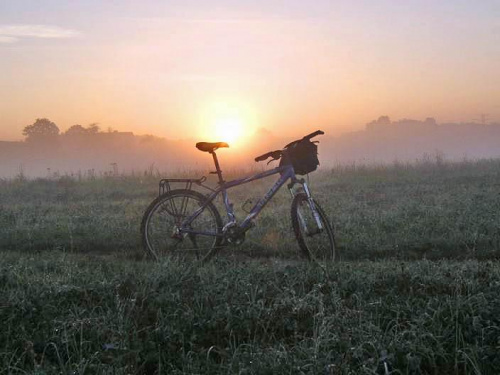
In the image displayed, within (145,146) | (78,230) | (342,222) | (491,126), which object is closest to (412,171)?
(342,222)

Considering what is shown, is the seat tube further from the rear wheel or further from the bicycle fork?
the rear wheel

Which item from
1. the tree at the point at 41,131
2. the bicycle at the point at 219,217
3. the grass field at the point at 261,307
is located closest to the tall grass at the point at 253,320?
the grass field at the point at 261,307

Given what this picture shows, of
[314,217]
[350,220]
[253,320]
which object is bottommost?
[253,320]

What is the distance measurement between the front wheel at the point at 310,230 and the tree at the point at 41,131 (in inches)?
3980

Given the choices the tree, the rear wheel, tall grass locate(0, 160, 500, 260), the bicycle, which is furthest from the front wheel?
the tree

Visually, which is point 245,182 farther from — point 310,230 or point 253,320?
point 253,320

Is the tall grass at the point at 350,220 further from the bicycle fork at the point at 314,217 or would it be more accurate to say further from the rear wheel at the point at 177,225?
the bicycle fork at the point at 314,217

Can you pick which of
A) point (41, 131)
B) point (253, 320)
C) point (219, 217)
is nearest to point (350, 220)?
point (219, 217)

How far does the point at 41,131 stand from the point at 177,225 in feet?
331

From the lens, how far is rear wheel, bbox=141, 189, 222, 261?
6754 millimetres

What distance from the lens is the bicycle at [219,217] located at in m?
6.47

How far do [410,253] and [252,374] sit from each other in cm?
416

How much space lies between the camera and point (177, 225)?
6797 mm

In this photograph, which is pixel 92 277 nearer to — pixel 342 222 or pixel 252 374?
pixel 252 374
